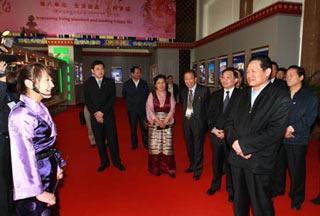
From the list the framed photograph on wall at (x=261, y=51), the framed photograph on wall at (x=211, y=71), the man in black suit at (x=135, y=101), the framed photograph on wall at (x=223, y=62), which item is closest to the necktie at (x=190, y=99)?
the man in black suit at (x=135, y=101)

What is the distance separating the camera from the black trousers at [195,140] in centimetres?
351

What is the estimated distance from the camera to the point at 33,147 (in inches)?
60.6

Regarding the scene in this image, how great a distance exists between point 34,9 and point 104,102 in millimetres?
8025

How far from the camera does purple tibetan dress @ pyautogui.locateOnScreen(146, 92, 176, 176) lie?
3654mm

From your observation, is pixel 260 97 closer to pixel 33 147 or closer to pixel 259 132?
pixel 259 132

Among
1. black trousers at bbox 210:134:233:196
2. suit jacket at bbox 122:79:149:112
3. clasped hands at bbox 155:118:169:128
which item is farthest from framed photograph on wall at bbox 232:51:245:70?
black trousers at bbox 210:134:233:196

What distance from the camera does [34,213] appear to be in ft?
5.27

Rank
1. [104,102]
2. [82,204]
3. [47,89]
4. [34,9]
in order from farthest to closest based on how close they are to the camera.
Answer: [34,9], [104,102], [82,204], [47,89]

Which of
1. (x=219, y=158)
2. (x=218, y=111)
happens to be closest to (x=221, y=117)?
(x=218, y=111)

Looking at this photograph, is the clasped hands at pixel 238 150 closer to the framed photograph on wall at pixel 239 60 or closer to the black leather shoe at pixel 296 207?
the black leather shoe at pixel 296 207

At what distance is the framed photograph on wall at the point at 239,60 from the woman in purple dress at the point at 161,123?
4774mm

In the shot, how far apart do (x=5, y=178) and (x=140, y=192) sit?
5.14 feet

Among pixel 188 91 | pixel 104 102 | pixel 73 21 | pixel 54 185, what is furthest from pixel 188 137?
pixel 73 21

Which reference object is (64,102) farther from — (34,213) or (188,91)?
(34,213)
